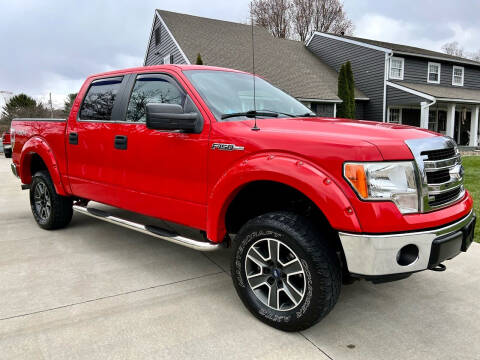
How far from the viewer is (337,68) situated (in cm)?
2316

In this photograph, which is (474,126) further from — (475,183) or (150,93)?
(150,93)

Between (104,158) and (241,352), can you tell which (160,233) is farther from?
(241,352)

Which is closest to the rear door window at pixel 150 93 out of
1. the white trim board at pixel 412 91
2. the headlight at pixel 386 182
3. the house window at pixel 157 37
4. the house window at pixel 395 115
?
the headlight at pixel 386 182

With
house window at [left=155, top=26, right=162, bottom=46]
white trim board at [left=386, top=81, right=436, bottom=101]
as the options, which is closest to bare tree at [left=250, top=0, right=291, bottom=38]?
house window at [left=155, top=26, right=162, bottom=46]

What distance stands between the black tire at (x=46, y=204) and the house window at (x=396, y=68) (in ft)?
64.6

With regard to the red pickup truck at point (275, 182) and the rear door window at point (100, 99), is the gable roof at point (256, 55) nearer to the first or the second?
the rear door window at point (100, 99)

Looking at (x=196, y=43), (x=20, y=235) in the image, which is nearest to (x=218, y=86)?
(x=20, y=235)

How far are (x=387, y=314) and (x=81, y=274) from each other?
2681 millimetres

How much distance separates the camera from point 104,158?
396cm

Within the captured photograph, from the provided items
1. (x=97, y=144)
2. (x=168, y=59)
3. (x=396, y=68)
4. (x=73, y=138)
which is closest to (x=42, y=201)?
(x=73, y=138)

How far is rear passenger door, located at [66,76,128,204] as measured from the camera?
389 centimetres

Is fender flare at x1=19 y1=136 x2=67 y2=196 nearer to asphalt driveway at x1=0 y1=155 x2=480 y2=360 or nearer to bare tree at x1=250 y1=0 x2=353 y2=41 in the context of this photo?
asphalt driveway at x1=0 y1=155 x2=480 y2=360

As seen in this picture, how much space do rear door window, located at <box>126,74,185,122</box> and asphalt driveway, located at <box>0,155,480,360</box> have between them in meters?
1.50

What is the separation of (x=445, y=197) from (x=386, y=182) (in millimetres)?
579
